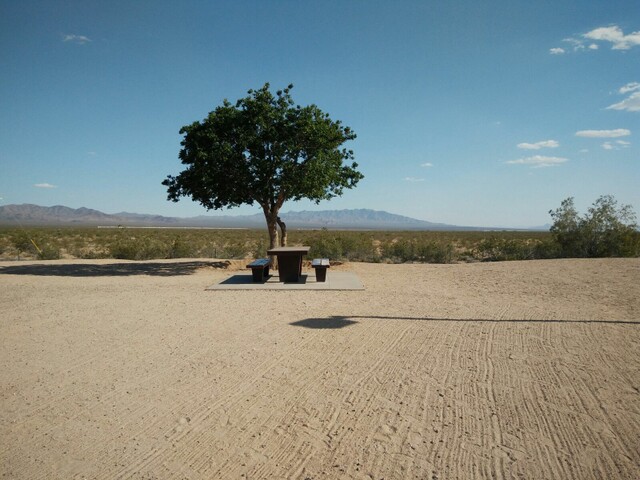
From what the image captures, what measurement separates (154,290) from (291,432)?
830cm

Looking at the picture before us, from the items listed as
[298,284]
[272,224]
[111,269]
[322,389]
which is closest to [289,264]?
[298,284]

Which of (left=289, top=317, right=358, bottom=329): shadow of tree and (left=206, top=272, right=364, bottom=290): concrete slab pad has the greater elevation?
(left=206, top=272, right=364, bottom=290): concrete slab pad

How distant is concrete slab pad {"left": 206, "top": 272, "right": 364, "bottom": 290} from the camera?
11141 mm

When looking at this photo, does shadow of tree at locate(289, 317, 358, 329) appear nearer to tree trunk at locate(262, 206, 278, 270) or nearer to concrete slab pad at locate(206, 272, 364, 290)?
concrete slab pad at locate(206, 272, 364, 290)

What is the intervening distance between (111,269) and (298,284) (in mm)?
7990

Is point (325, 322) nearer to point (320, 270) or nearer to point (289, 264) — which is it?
point (320, 270)

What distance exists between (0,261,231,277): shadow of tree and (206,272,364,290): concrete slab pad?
297 centimetres

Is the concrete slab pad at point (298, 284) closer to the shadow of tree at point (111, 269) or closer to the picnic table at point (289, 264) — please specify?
the picnic table at point (289, 264)

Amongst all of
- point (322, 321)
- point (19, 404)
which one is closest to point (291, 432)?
point (19, 404)

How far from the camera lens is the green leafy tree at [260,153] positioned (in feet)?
46.8

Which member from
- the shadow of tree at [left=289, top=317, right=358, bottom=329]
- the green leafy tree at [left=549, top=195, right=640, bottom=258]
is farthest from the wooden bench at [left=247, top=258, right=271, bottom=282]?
the green leafy tree at [left=549, top=195, right=640, bottom=258]

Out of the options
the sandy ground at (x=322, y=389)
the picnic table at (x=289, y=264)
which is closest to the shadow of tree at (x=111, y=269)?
the picnic table at (x=289, y=264)

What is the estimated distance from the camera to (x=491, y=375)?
16.3ft

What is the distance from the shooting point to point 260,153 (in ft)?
48.9
